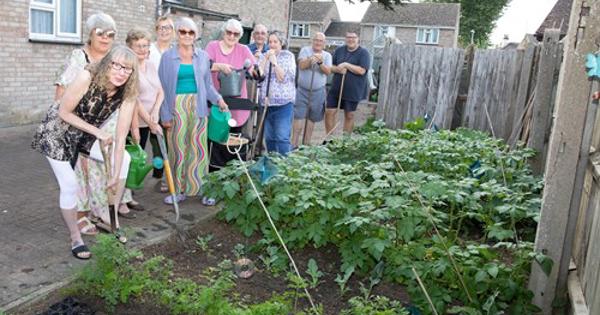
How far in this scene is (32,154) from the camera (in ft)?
24.9

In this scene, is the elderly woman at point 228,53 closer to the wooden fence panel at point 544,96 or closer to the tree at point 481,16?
the wooden fence panel at point 544,96

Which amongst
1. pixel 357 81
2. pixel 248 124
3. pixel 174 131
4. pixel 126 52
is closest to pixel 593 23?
pixel 126 52

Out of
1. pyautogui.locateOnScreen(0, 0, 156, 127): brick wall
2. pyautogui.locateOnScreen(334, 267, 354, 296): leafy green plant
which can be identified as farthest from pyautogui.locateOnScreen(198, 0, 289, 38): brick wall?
pyautogui.locateOnScreen(334, 267, 354, 296): leafy green plant

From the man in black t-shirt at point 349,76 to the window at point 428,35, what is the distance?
48.6 m

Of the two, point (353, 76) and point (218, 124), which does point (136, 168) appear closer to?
point (218, 124)

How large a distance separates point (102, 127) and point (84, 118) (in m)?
0.28

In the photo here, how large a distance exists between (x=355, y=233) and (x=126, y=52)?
6.83ft

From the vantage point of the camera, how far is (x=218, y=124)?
580cm

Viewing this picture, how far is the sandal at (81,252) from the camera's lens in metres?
4.00

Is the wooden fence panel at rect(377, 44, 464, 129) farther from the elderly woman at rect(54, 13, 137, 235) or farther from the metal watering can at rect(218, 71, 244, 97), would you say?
the elderly woman at rect(54, 13, 137, 235)

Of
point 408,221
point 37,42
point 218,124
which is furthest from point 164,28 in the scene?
point 37,42

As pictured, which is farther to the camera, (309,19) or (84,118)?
(309,19)

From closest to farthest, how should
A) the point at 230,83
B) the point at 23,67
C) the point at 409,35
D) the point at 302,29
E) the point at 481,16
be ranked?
the point at 230,83 → the point at 23,67 → the point at 481,16 → the point at 409,35 → the point at 302,29

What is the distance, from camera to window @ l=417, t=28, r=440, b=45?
54.5 m
